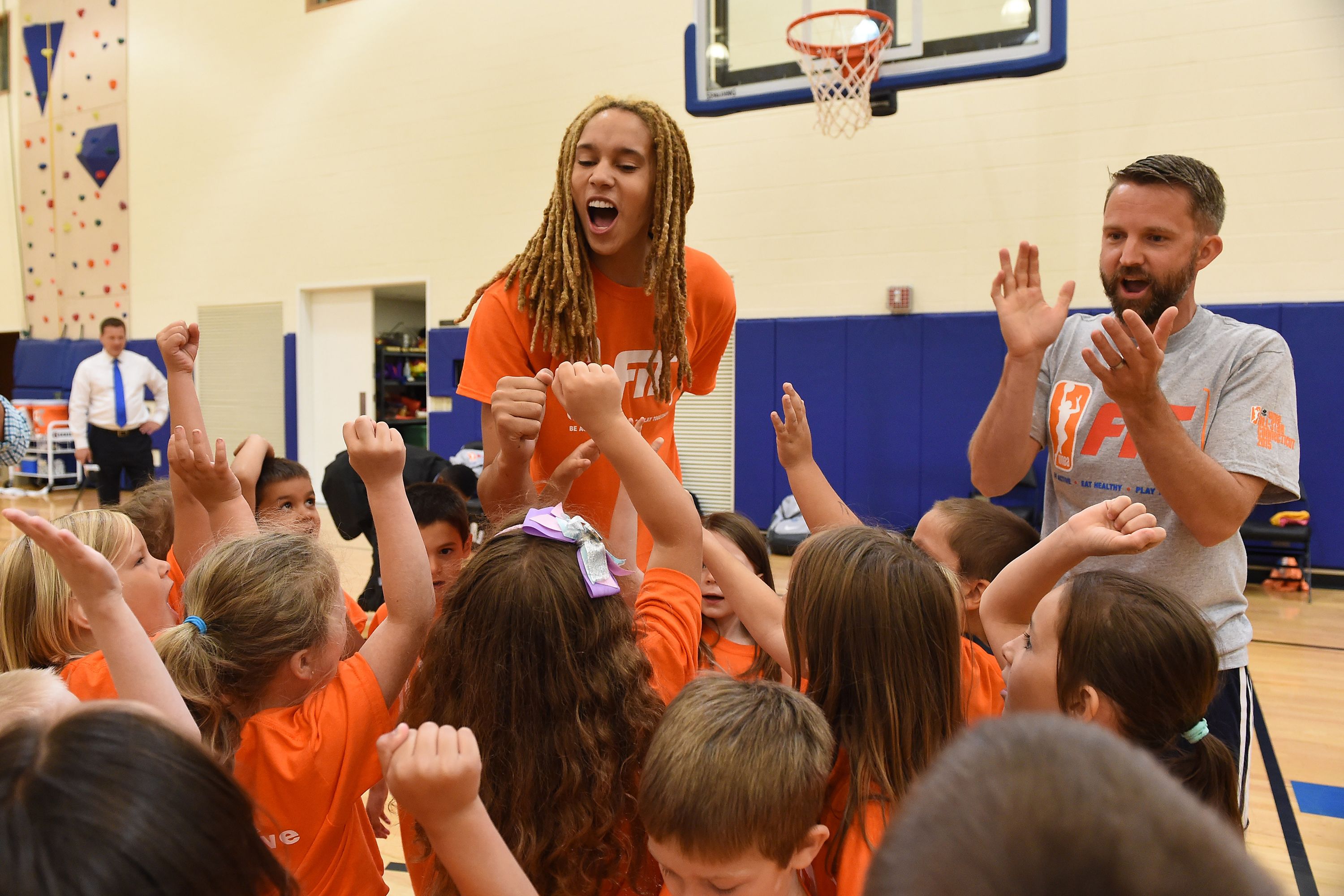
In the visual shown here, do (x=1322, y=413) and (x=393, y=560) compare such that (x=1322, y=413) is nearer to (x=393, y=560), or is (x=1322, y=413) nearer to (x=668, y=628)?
(x=668, y=628)

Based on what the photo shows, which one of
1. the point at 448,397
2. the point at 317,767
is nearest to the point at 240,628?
the point at 317,767

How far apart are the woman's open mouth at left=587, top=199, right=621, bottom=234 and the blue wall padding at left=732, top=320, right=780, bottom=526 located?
16.8ft

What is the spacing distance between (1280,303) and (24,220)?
12.6m

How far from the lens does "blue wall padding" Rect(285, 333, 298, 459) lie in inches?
359

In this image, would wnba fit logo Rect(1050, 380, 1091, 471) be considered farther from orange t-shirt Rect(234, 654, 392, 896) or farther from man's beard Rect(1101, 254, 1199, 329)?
orange t-shirt Rect(234, 654, 392, 896)

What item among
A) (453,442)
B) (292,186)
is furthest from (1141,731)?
(292,186)

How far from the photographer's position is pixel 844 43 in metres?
5.17

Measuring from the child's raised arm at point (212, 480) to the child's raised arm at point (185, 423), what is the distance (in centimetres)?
10

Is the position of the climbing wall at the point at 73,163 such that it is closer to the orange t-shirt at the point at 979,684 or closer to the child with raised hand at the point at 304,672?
the child with raised hand at the point at 304,672

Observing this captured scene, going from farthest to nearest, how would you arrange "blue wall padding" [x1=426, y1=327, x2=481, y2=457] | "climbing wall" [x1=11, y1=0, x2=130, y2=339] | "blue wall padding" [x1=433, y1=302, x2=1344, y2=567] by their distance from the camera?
"climbing wall" [x1=11, y1=0, x2=130, y2=339]
"blue wall padding" [x1=426, y1=327, x2=481, y2=457]
"blue wall padding" [x1=433, y1=302, x2=1344, y2=567]

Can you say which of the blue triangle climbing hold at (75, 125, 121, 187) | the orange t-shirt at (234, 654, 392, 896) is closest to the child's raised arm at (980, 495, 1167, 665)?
the orange t-shirt at (234, 654, 392, 896)

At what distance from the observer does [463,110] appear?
8055 millimetres

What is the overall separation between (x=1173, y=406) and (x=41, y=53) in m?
12.7

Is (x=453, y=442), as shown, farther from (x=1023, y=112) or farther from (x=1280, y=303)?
(x=1280, y=303)
